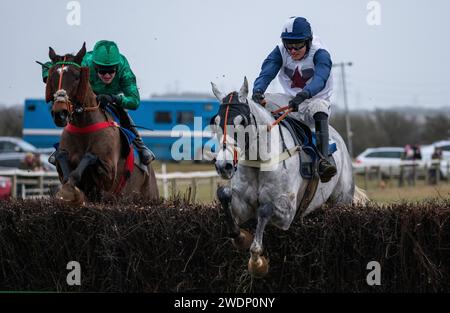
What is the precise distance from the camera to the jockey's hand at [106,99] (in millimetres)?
8817

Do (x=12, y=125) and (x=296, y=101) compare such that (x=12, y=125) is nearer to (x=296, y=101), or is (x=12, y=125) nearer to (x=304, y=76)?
(x=304, y=76)

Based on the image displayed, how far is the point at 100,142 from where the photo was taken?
8.50m

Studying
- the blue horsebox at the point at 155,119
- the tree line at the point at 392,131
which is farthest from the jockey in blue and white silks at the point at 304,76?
the tree line at the point at 392,131

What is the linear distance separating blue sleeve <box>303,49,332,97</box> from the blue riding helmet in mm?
263

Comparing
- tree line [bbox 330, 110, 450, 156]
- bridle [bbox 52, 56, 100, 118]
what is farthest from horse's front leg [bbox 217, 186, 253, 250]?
tree line [bbox 330, 110, 450, 156]

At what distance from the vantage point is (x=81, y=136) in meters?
8.50

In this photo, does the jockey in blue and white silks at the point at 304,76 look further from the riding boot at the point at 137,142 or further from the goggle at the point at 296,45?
the riding boot at the point at 137,142

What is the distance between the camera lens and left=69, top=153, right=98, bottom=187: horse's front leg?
8023 millimetres

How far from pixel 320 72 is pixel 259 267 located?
1992 millimetres
